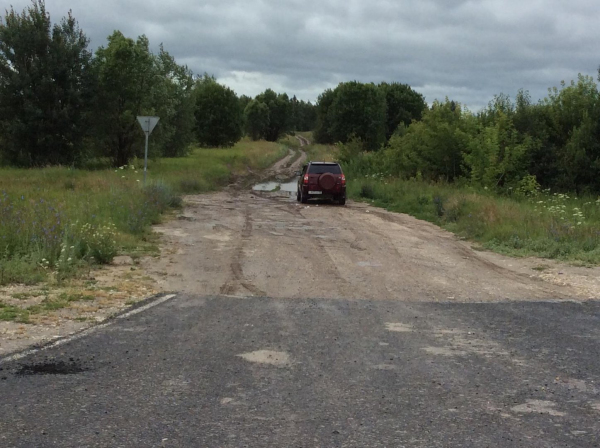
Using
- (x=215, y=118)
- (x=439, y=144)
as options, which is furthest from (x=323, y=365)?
(x=215, y=118)

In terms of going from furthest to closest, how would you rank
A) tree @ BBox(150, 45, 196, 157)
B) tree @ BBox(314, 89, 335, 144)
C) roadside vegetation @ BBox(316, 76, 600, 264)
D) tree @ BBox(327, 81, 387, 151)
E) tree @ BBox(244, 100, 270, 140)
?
tree @ BBox(244, 100, 270, 140)
tree @ BBox(314, 89, 335, 144)
tree @ BBox(327, 81, 387, 151)
tree @ BBox(150, 45, 196, 157)
roadside vegetation @ BBox(316, 76, 600, 264)

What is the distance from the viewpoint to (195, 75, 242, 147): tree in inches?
3216

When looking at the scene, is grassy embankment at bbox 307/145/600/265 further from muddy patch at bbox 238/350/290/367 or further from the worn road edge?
muddy patch at bbox 238/350/290/367

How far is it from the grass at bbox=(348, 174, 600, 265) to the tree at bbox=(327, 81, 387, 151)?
58283 millimetres

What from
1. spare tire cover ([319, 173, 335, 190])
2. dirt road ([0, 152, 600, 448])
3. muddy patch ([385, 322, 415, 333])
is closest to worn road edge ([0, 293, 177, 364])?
dirt road ([0, 152, 600, 448])

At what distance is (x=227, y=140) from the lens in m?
82.4

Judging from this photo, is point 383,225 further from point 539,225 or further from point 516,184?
point 516,184

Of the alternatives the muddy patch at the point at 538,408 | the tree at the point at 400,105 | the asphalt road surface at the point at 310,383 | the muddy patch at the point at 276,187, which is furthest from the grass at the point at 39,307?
the tree at the point at 400,105

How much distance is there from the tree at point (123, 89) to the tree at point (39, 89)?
0.92 m

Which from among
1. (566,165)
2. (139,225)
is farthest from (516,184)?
(139,225)

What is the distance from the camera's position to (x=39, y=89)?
3453 cm

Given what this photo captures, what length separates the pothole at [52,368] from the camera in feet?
18.1

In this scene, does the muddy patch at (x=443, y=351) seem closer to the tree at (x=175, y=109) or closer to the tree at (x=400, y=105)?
the tree at (x=175, y=109)

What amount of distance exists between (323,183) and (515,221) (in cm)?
1083
